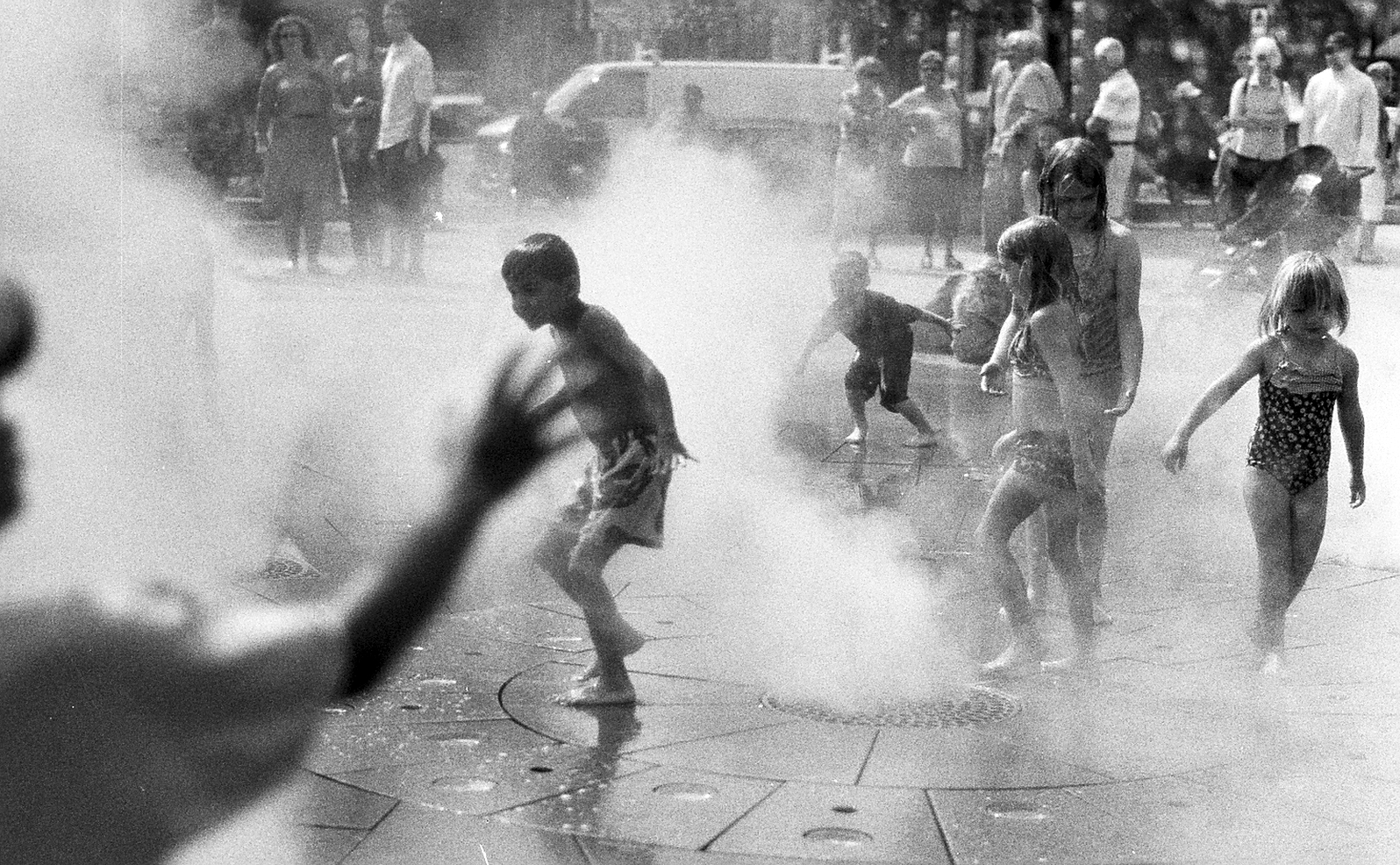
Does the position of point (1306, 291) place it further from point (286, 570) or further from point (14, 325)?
point (14, 325)

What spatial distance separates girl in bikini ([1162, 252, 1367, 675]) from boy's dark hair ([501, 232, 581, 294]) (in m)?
1.57

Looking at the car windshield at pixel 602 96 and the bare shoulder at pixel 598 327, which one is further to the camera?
the car windshield at pixel 602 96

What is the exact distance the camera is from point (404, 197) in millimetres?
12922

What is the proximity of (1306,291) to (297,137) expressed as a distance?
26.6ft

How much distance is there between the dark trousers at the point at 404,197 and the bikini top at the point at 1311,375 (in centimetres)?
845

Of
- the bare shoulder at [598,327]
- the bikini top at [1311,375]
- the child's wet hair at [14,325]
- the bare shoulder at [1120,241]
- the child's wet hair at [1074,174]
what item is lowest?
the bikini top at [1311,375]

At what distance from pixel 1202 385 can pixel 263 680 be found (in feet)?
30.0

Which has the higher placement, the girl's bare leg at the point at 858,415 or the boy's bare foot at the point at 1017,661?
the boy's bare foot at the point at 1017,661

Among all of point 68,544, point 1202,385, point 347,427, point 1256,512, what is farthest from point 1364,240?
point 68,544

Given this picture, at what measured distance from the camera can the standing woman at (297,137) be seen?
10.2 metres

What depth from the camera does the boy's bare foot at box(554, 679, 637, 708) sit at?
428 centimetres

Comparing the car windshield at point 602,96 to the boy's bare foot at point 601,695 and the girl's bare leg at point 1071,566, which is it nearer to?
the girl's bare leg at point 1071,566

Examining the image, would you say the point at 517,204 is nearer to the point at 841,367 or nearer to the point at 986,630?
the point at 841,367

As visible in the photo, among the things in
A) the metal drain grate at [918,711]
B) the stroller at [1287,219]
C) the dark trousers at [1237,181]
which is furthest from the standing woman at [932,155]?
the metal drain grate at [918,711]
